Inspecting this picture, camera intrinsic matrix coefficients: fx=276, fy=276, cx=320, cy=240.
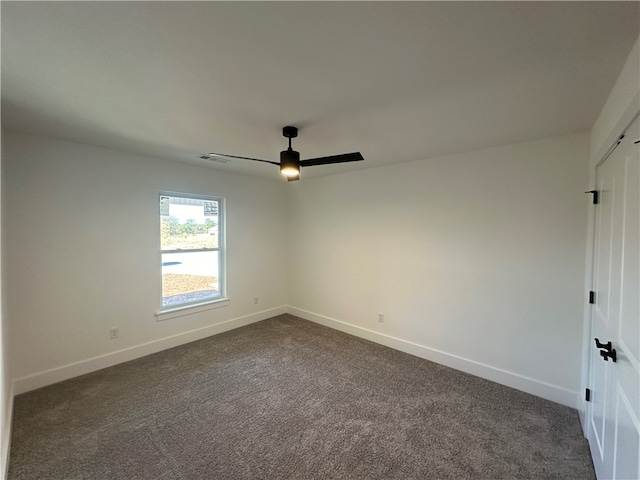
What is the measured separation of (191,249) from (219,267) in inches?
21.5

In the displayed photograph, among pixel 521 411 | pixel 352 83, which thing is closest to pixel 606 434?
pixel 521 411

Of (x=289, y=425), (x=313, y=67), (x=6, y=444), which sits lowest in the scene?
(x=289, y=425)

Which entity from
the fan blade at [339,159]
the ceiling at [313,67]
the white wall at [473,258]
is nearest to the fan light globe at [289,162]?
the fan blade at [339,159]

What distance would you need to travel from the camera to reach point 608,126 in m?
1.81

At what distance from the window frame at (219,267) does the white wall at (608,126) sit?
166 inches

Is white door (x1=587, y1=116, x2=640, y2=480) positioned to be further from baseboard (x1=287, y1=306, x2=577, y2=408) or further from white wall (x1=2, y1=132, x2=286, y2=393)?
white wall (x1=2, y1=132, x2=286, y2=393)

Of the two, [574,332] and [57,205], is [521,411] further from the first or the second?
[57,205]

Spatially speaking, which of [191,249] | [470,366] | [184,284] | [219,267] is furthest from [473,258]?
[184,284]

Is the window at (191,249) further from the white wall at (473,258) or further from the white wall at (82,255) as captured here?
the white wall at (473,258)

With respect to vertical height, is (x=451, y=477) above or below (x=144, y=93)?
below

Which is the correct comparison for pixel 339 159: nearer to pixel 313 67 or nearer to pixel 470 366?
pixel 313 67

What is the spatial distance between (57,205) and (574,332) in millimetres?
5229

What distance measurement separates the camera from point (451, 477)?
1.80m

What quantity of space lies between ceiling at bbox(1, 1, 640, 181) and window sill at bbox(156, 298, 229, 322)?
226cm
